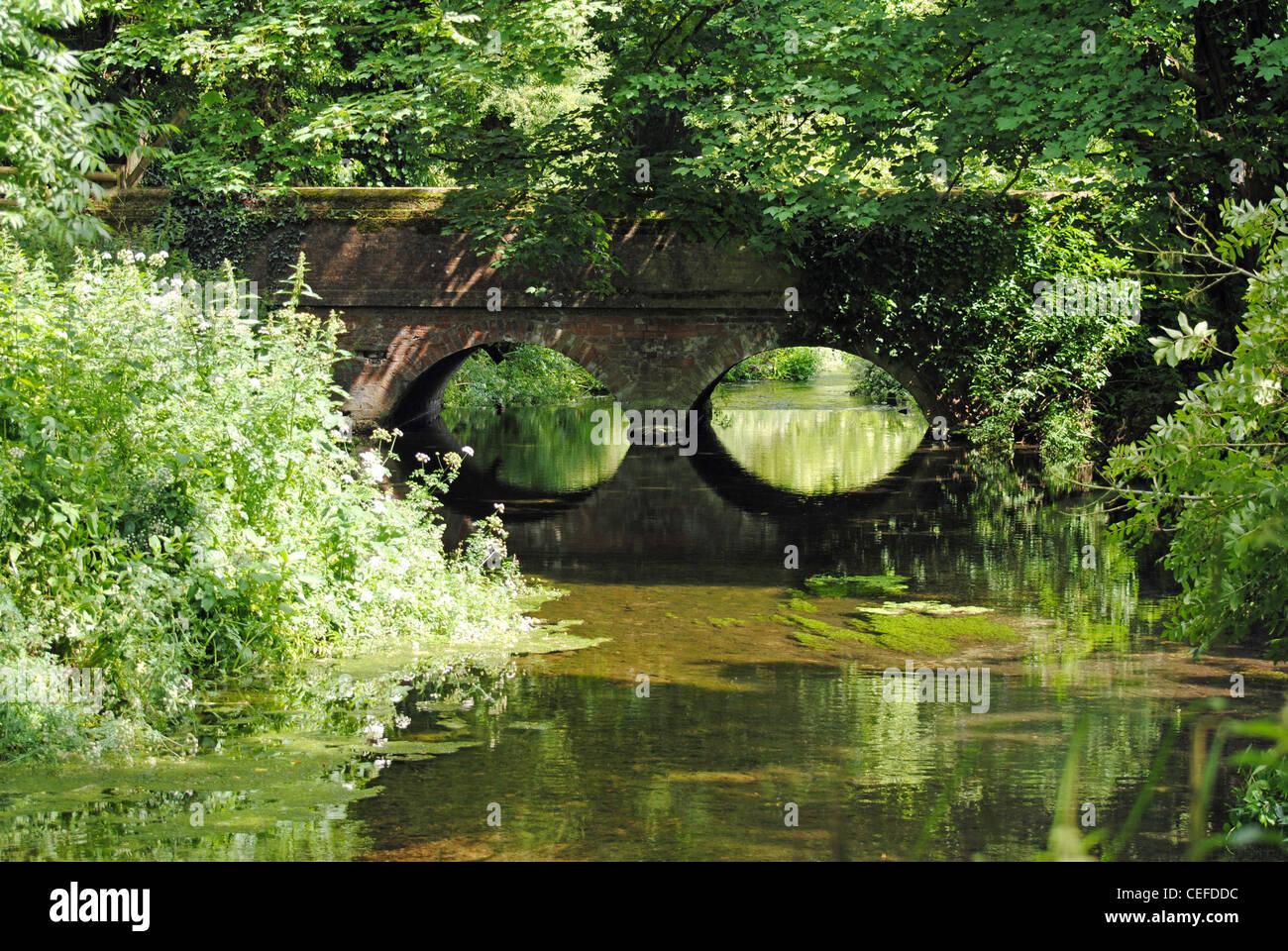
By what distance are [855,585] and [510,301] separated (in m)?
11.5

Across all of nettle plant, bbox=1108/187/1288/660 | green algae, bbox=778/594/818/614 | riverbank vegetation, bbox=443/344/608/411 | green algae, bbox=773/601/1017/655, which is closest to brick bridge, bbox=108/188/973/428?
riverbank vegetation, bbox=443/344/608/411

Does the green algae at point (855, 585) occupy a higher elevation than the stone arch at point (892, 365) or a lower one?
lower

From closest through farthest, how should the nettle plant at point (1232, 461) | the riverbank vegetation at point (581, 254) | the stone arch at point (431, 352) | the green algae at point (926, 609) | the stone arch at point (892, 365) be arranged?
the nettle plant at point (1232, 461), the riverbank vegetation at point (581, 254), the green algae at point (926, 609), the stone arch at point (892, 365), the stone arch at point (431, 352)

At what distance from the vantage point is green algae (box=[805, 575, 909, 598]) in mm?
10508

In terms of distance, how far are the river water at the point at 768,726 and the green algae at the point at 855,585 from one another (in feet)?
0.25

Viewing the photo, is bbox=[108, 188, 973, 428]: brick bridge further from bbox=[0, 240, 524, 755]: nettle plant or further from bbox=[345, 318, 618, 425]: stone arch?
bbox=[0, 240, 524, 755]: nettle plant

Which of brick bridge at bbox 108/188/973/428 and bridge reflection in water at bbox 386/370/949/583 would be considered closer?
bridge reflection in water at bbox 386/370/949/583

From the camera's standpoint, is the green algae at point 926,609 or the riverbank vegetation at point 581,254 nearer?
the riverbank vegetation at point 581,254

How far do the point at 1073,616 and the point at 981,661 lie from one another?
1.67m

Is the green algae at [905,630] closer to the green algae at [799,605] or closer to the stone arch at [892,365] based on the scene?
the green algae at [799,605]

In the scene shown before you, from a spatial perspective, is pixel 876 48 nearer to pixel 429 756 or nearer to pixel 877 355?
pixel 877 355

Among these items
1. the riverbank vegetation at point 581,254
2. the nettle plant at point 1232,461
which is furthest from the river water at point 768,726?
the riverbank vegetation at point 581,254

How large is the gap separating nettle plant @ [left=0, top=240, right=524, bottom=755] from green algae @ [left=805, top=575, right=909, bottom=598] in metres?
2.93

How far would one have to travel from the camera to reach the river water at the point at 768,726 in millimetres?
5070
